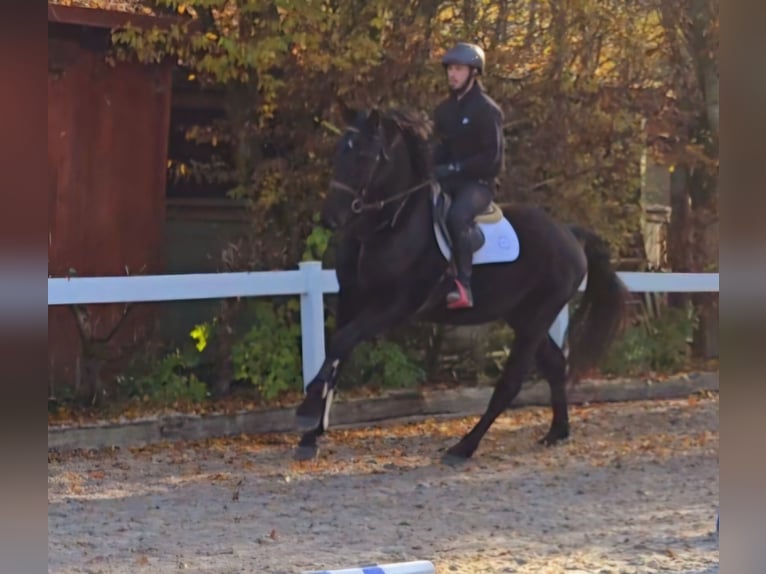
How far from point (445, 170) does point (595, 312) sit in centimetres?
163

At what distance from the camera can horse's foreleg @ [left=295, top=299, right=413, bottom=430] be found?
6250 millimetres

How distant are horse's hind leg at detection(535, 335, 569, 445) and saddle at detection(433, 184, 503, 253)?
1.01 m

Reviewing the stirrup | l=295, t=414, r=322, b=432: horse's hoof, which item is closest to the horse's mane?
the stirrup

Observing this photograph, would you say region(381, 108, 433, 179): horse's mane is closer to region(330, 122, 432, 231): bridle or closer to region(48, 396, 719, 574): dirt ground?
region(330, 122, 432, 231): bridle

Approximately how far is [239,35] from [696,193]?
423 centimetres

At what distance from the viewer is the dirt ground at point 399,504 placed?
4590mm

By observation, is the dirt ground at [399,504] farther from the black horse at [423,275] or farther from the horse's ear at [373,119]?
the horse's ear at [373,119]

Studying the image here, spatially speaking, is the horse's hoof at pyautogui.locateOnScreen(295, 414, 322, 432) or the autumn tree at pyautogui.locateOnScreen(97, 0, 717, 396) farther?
the autumn tree at pyautogui.locateOnScreen(97, 0, 717, 396)

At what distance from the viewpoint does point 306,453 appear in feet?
20.8

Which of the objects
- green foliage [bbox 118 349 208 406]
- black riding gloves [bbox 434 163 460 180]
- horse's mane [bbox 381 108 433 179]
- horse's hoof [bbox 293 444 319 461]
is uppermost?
horse's mane [bbox 381 108 433 179]

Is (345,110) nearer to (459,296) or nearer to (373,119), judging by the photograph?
(373,119)

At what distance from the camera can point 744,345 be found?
263 centimetres

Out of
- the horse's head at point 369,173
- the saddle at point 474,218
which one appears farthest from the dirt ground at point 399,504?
the horse's head at point 369,173

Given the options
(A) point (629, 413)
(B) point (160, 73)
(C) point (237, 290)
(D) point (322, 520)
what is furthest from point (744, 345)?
(A) point (629, 413)
